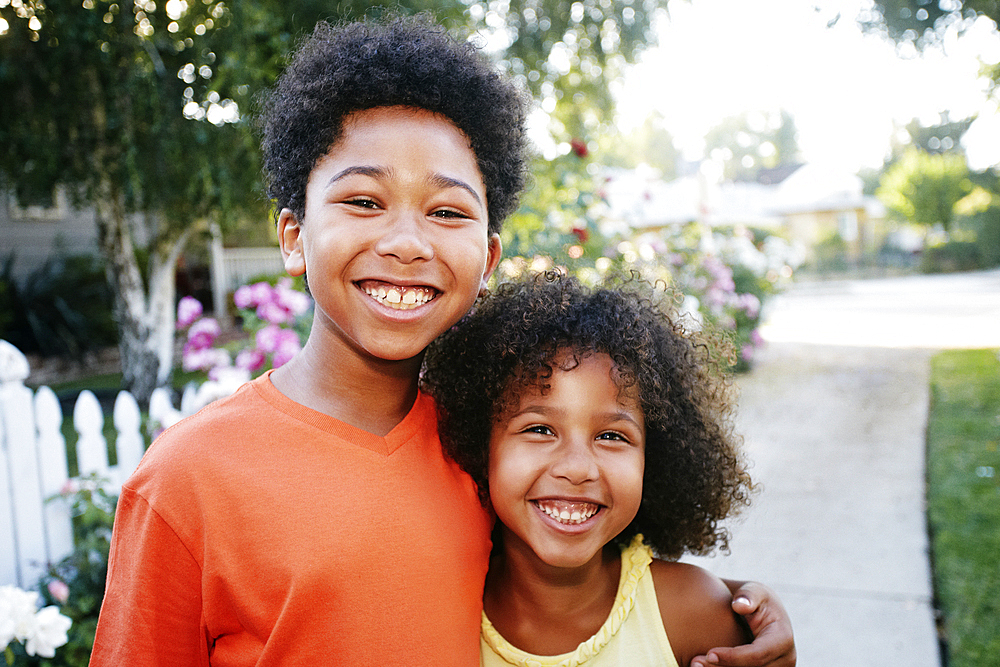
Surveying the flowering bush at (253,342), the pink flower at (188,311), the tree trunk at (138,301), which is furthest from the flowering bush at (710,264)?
the tree trunk at (138,301)

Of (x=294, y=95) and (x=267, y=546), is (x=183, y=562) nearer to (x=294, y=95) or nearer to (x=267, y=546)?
(x=267, y=546)

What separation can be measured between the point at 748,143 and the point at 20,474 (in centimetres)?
7539

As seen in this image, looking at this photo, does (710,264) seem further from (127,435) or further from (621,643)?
(621,643)

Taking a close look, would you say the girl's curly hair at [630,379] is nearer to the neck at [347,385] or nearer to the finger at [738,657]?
the neck at [347,385]

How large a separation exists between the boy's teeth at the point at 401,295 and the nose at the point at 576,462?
16.3 inches

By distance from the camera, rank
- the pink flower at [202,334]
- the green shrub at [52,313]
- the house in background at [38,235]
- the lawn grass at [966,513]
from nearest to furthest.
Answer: the lawn grass at [966,513], the pink flower at [202,334], the green shrub at [52,313], the house in background at [38,235]

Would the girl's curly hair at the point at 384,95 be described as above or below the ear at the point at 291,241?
above

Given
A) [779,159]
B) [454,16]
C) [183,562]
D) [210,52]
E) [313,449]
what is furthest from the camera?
[779,159]

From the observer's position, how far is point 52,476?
3246 millimetres

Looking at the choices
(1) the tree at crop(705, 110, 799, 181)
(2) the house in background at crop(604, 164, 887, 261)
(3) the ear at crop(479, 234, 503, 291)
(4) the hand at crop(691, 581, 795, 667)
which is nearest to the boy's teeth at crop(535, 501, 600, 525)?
(4) the hand at crop(691, 581, 795, 667)

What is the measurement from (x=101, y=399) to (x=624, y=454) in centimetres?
829

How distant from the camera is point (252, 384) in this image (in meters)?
1.38

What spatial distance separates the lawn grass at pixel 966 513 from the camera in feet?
9.51

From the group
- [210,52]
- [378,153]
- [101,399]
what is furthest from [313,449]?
[101,399]
